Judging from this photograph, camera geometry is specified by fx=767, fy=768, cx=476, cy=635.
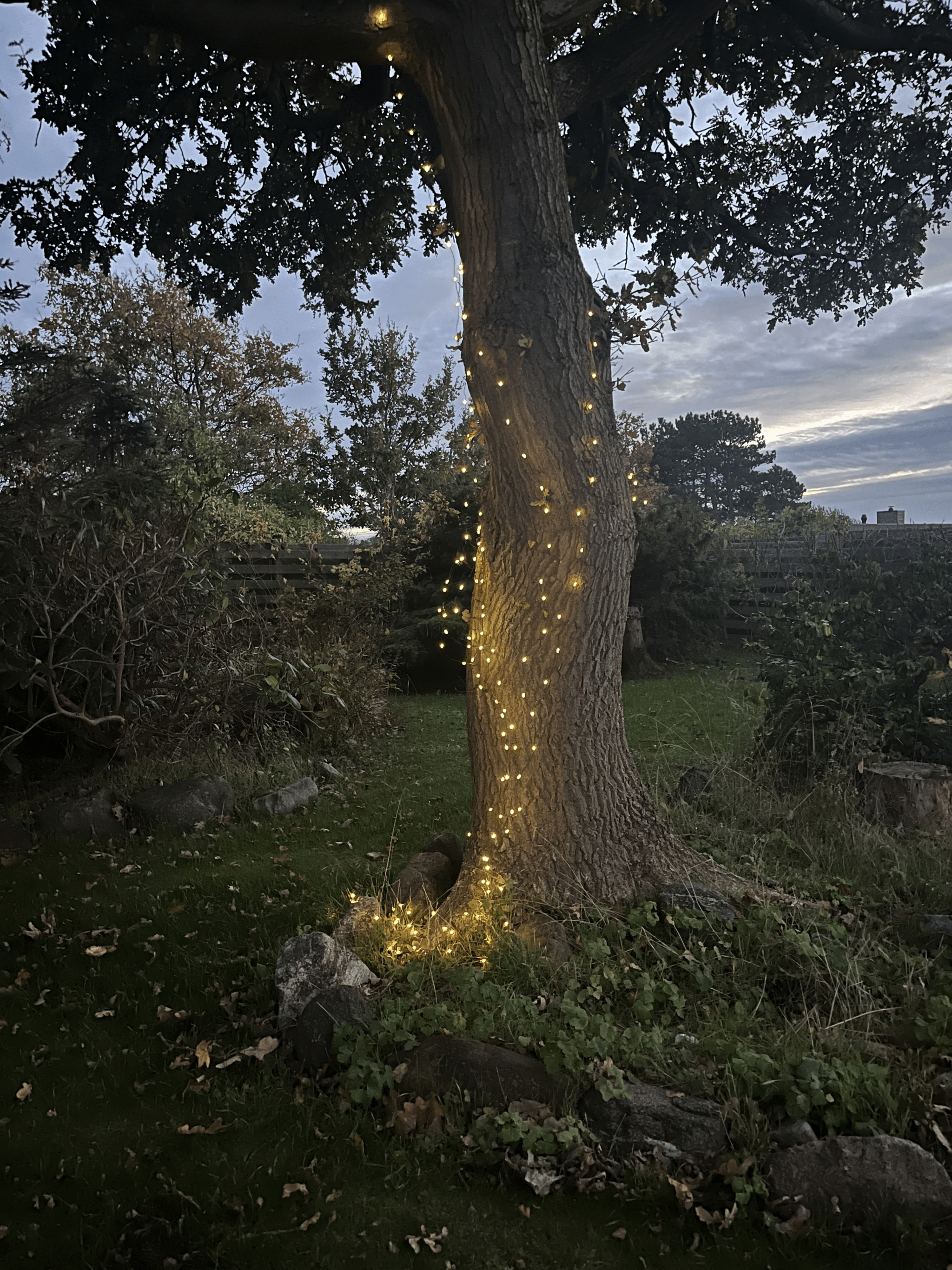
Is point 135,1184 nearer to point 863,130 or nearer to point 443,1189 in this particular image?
point 443,1189

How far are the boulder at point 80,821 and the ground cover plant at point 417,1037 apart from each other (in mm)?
538

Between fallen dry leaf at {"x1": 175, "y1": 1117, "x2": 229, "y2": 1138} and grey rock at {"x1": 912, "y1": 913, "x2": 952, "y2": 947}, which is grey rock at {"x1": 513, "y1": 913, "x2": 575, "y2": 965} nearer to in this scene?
fallen dry leaf at {"x1": 175, "y1": 1117, "x2": 229, "y2": 1138}

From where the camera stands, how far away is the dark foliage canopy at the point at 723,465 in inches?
1647

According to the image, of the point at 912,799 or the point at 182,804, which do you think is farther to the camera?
the point at 182,804

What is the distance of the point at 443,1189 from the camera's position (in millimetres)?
2500

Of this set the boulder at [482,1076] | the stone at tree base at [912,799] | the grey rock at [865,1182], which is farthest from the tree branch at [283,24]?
the grey rock at [865,1182]

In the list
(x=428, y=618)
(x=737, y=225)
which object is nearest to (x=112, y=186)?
(x=737, y=225)

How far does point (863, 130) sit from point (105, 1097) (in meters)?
9.29

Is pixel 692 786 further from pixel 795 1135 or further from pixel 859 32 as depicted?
pixel 859 32

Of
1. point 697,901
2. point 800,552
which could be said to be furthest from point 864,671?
point 800,552

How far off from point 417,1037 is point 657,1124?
97 cm

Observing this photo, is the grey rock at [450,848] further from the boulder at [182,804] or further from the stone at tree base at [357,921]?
the boulder at [182,804]

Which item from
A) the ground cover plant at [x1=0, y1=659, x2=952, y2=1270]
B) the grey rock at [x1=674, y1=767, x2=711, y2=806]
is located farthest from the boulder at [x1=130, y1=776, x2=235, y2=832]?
the grey rock at [x1=674, y1=767, x2=711, y2=806]

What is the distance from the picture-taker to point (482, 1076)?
284 cm
